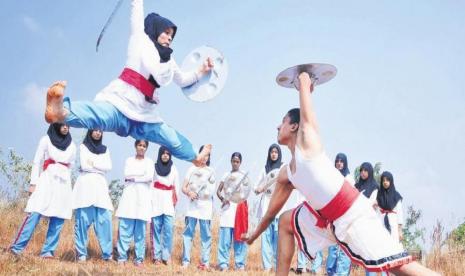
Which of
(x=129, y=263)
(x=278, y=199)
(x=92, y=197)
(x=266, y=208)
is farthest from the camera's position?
(x=266, y=208)

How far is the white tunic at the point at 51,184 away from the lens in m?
8.62

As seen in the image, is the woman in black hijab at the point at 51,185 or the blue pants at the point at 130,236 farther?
the blue pants at the point at 130,236

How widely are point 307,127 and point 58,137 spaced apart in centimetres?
602

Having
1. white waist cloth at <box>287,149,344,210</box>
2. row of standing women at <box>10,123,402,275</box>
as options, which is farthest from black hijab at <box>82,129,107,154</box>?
white waist cloth at <box>287,149,344,210</box>

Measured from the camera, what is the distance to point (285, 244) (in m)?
4.53

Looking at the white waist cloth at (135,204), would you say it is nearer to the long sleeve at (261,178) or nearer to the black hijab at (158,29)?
the long sleeve at (261,178)

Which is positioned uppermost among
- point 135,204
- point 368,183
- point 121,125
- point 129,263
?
point 121,125

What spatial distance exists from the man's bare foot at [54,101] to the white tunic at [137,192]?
17.5ft

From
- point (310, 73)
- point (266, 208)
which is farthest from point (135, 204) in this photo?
point (310, 73)

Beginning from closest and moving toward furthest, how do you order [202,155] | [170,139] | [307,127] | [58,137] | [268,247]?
[307,127]
[170,139]
[202,155]
[58,137]
[268,247]

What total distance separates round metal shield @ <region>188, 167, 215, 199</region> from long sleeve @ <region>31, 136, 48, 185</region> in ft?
9.53

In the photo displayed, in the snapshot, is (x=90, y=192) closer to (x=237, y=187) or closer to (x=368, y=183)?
(x=237, y=187)

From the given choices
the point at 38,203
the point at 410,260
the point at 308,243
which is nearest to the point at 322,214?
the point at 308,243

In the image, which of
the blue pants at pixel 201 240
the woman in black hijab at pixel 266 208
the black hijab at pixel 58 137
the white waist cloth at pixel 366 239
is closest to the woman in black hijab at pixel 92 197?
the black hijab at pixel 58 137
